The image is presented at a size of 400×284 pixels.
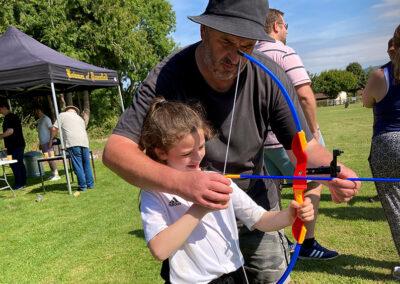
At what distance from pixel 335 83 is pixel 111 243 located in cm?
8478

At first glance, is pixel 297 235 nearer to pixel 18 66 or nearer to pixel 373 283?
pixel 373 283

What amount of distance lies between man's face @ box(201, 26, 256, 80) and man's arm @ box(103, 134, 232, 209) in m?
0.49

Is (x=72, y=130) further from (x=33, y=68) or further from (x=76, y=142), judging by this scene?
(x=33, y=68)

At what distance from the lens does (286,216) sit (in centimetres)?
179

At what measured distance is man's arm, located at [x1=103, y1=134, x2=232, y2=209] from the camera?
1.39 m

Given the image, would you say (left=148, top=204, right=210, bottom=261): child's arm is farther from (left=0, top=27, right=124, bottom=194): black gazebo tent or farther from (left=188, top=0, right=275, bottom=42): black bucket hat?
(left=0, top=27, right=124, bottom=194): black gazebo tent

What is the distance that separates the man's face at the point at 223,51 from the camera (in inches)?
68.3

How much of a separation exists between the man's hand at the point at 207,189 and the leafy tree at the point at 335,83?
86.6m

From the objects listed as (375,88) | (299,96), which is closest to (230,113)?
(375,88)

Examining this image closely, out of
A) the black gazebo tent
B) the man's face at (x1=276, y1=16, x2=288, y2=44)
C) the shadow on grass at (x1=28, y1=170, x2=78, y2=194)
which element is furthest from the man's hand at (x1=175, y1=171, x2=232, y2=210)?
the shadow on grass at (x1=28, y1=170, x2=78, y2=194)

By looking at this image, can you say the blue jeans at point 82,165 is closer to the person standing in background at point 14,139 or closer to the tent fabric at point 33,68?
the tent fabric at point 33,68

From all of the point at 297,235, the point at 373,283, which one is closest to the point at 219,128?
the point at 297,235

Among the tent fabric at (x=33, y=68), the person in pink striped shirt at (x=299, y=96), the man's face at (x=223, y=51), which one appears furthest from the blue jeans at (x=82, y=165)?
the man's face at (x=223, y=51)

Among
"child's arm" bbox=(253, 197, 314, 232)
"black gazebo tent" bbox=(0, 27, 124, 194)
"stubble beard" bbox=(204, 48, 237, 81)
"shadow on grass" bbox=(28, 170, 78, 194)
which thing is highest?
"black gazebo tent" bbox=(0, 27, 124, 194)
